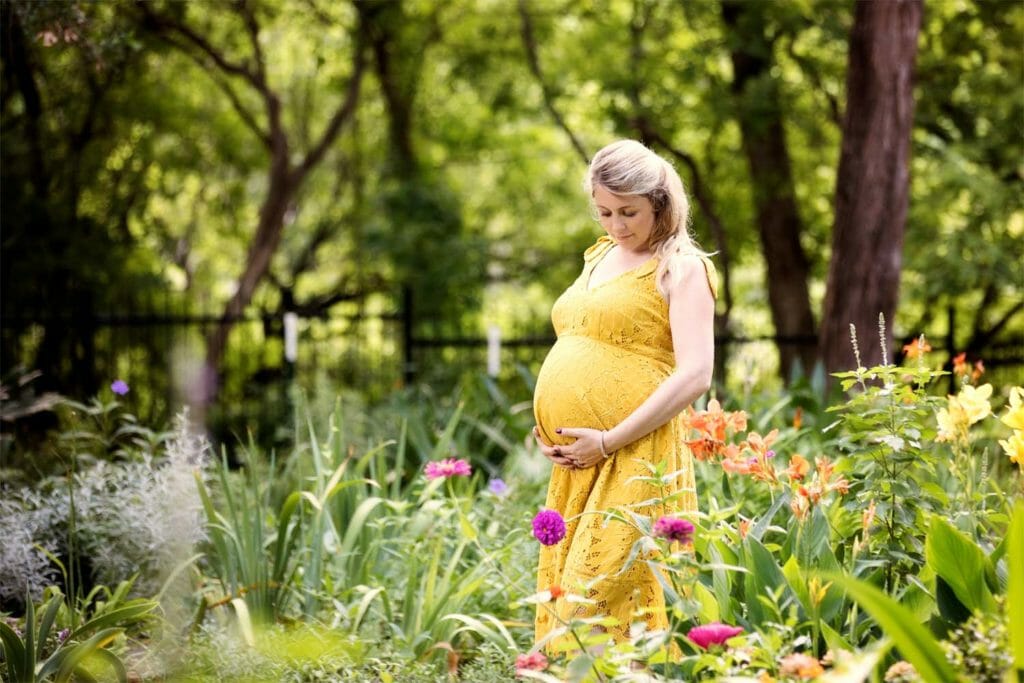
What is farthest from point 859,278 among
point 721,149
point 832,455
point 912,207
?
point 721,149

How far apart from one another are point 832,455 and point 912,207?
5265 mm

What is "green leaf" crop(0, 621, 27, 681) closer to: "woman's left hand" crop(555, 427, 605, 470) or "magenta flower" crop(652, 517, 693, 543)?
"woman's left hand" crop(555, 427, 605, 470)

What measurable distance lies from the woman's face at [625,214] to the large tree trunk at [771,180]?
6702 mm

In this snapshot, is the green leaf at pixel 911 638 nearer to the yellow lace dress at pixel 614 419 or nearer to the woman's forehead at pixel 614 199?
the yellow lace dress at pixel 614 419

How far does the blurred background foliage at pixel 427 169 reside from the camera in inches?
365

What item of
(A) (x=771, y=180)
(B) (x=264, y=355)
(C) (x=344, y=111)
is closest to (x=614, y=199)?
(B) (x=264, y=355)

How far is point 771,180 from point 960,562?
792 cm

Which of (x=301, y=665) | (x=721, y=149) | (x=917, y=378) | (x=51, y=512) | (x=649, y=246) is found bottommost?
(x=301, y=665)

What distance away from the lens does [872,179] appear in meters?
6.69

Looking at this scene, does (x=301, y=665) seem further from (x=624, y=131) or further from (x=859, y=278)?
(x=624, y=131)

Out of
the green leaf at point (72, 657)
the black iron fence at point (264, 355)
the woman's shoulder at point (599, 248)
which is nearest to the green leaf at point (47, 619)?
the green leaf at point (72, 657)

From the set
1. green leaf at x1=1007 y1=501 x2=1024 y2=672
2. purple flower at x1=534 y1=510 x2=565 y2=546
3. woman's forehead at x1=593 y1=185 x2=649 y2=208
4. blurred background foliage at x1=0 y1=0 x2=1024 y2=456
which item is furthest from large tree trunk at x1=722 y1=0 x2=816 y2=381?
green leaf at x1=1007 y1=501 x2=1024 y2=672

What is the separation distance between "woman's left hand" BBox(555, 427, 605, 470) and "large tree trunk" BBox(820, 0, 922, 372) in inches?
162

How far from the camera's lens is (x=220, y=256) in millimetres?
16859
